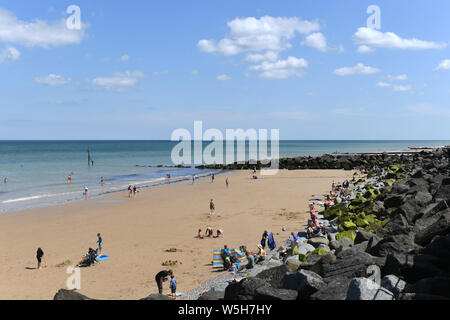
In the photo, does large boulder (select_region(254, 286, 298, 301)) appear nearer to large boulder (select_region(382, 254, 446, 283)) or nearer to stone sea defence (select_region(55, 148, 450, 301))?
stone sea defence (select_region(55, 148, 450, 301))

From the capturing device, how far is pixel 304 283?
900cm

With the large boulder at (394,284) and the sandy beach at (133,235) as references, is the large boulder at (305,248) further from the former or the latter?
the large boulder at (394,284)

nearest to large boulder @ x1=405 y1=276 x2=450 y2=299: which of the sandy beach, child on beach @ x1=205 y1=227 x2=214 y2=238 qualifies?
the sandy beach

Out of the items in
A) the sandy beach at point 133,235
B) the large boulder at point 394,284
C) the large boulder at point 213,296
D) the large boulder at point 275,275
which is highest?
the large boulder at point 394,284

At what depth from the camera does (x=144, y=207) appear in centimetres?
3212

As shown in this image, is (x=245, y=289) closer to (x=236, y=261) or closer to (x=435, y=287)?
(x=435, y=287)

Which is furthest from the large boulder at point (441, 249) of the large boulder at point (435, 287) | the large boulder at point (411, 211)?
the large boulder at point (411, 211)

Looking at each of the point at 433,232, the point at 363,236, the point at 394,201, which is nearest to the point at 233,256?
the point at 363,236

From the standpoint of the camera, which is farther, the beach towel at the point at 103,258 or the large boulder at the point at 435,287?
the beach towel at the point at 103,258

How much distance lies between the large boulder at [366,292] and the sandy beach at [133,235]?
7.65 metres

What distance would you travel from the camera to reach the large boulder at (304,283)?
8.81 m
